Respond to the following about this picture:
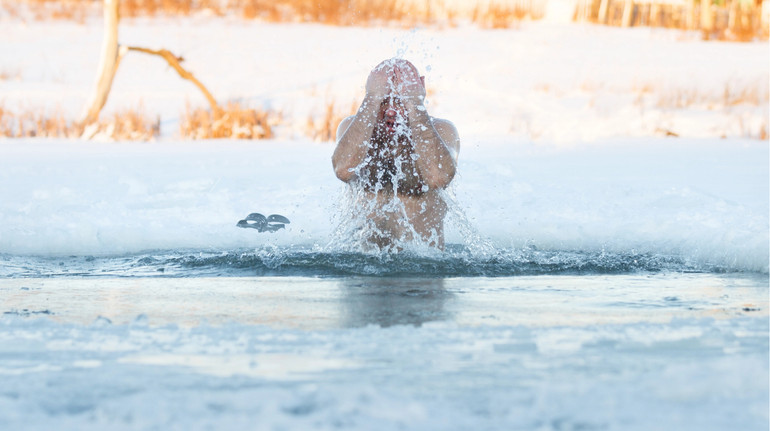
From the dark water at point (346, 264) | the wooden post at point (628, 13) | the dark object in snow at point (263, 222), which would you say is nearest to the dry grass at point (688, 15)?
the wooden post at point (628, 13)

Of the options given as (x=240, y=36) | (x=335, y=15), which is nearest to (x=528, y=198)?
(x=240, y=36)

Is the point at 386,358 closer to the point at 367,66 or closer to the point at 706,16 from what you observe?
the point at 367,66

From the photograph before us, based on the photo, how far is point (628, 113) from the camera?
56.0 ft

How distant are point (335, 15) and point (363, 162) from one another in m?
25.5

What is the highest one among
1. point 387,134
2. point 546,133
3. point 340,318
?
point 387,134

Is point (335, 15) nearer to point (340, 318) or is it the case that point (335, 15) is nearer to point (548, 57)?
point (548, 57)

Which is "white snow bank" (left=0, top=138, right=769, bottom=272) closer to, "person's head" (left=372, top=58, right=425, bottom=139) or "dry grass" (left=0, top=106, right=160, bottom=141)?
"person's head" (left=372, top=58, right=425, bottom=139)

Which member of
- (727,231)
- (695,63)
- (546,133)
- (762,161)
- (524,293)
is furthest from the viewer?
(695,63)

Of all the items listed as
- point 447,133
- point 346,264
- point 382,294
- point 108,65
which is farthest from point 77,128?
point 382,294

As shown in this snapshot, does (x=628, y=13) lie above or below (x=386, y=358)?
above

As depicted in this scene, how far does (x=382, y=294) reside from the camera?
13.9 ft

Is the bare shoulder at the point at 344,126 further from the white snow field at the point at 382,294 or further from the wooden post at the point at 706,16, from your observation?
the wooden post at the point at 706,16

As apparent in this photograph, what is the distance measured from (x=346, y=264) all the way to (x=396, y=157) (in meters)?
0.61

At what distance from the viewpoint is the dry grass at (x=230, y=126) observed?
13.8 m
